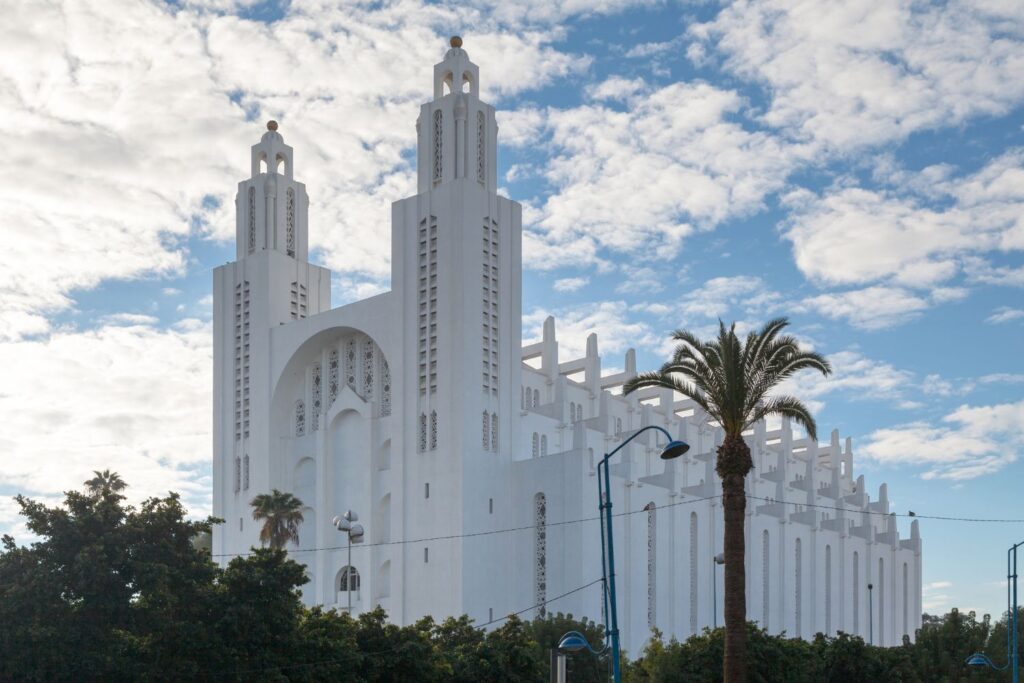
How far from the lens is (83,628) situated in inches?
1302

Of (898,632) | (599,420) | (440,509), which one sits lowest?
(898,632)

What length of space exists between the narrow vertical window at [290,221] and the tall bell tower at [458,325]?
31.3ft

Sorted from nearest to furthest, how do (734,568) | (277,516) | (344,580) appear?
(734,568) → (277,516) → (344,580)

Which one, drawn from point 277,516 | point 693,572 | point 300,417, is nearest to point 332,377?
point 300,417

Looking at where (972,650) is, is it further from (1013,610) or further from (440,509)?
(440,509)

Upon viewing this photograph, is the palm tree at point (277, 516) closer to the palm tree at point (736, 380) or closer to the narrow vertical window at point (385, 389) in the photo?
the narrow vertical window at point (385, 389)

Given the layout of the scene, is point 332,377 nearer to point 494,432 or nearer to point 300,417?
point 300,417

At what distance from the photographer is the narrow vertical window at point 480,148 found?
195 feet

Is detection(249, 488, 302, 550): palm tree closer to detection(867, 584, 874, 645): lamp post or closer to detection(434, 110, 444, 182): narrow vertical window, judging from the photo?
detection(434, 110, 444, 182): narrow vertical window

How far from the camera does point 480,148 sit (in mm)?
60031

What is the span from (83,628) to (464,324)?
85.0ft

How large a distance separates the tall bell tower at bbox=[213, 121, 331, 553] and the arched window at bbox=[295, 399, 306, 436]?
1633 millimetres

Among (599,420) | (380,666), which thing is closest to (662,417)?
(599,420)

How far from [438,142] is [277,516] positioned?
56.3 ft
